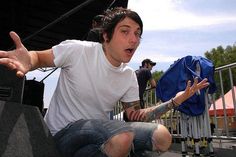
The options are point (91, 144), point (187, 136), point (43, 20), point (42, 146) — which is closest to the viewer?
point (42, 146)

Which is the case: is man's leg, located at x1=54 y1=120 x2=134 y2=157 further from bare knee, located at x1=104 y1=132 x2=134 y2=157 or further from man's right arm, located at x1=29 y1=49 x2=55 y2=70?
man's right arm, located at x1=29 y1=49 x2=55 y2=70

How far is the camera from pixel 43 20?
201 inches

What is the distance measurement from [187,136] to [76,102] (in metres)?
2.24

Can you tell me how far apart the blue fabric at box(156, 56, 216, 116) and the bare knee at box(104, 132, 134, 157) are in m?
2.16

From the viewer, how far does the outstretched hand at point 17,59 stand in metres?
1.22

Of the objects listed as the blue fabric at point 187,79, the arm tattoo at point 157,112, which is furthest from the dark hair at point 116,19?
the blue fabric at point 187,79

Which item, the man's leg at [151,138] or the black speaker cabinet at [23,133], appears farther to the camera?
the man's leg at [151,138]

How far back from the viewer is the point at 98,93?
5.34 feet

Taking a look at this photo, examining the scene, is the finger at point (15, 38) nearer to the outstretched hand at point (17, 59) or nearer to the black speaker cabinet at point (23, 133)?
the outstretched hand at point (17, 59)

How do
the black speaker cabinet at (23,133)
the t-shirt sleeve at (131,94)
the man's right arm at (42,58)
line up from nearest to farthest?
the black speaker cabinet at (23,133) < the man's right arm at (42,58) < the t-shirt sleeve at (131,94)

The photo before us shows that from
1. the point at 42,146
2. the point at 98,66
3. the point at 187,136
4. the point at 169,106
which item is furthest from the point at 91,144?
the point at 187,136

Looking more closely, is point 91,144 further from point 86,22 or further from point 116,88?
point 86,22

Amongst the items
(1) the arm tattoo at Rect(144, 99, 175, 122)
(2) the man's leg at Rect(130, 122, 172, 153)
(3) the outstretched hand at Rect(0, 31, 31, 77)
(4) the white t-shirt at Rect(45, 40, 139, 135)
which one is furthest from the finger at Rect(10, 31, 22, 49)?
(1) the arm tattoo at Rect(144, 99, 175, 122)

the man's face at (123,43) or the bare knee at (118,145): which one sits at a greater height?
the man's face at (123,43)
